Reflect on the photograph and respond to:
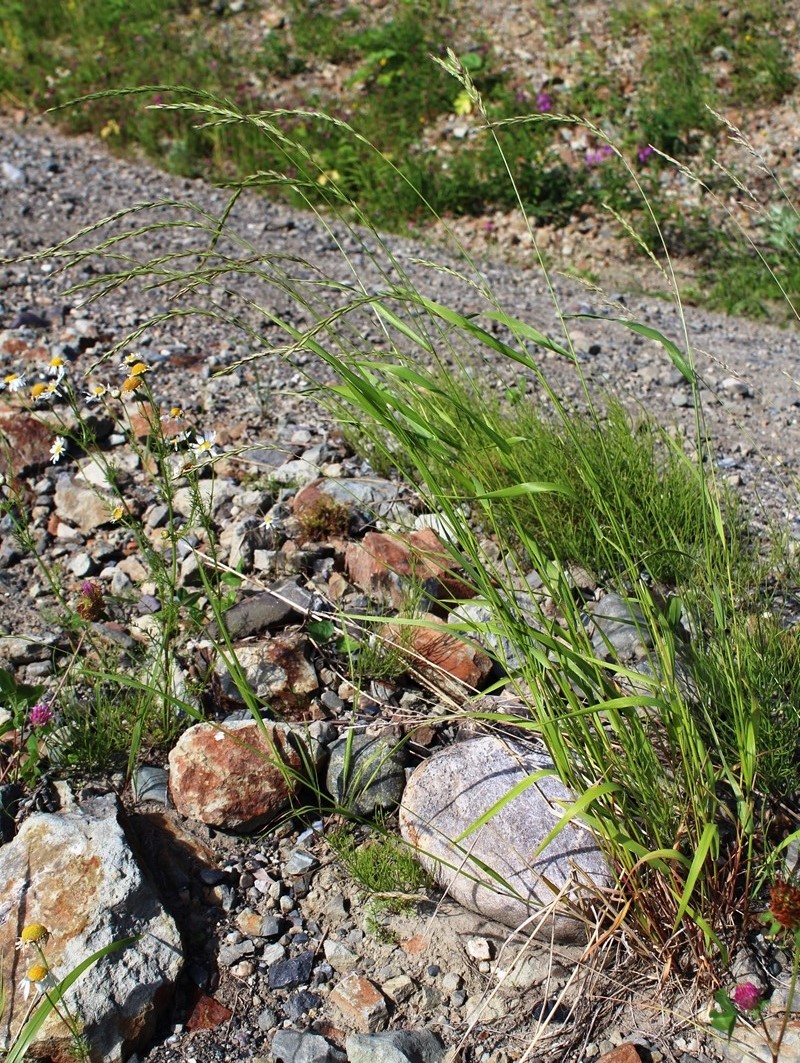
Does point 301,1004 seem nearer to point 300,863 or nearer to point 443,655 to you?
point 300,863

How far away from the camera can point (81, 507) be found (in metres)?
3.81

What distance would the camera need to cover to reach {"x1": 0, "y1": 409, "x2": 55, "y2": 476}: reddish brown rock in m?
4.00

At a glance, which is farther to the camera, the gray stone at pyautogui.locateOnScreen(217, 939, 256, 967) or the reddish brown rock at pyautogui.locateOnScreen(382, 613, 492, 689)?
the reddish brown rock at pyautogui.locateOnScreen(382, 613, 492, 689)

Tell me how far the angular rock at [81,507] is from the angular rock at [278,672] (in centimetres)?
106

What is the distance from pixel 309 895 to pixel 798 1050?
1.20 metres

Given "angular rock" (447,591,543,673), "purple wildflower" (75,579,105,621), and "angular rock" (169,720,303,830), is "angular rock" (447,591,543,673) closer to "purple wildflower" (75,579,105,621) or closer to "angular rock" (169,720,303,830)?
"angular rock" (169,720,303,830)

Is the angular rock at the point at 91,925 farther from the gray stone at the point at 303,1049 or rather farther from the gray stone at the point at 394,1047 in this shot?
the gray stone at the point at 394,1047

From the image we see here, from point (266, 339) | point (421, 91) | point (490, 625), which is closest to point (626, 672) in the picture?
point (490, 625)

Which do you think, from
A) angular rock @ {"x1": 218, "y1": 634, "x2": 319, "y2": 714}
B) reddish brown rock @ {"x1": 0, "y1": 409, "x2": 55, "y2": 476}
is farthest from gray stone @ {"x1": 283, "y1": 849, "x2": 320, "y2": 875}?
reddish brown rock @ {"x1": 0, "y1": 409, "x2": 55, "y2": 476}

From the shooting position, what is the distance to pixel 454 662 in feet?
9.74

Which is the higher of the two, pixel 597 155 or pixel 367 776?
pixel 597 155

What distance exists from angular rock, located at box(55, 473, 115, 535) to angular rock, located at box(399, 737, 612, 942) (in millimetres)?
1780

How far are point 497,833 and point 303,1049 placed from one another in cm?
67

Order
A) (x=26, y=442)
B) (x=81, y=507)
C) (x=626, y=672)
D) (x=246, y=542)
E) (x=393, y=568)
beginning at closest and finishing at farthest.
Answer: (x=626, y=672)
(x=393, y=568)
(x=246, y=542)
(x=81, y=507)
(x=26, y=442)
